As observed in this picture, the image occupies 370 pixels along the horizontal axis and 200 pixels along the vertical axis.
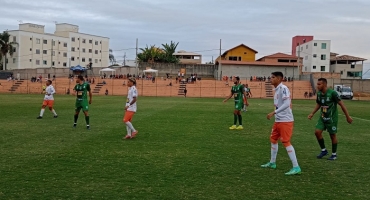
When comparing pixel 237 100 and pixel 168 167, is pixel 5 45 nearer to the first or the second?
pixel 237 100

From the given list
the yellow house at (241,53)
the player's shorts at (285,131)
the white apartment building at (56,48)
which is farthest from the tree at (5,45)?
the player's shorts at (285,131)

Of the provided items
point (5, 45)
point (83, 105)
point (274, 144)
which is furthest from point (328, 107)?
point (5, 45)

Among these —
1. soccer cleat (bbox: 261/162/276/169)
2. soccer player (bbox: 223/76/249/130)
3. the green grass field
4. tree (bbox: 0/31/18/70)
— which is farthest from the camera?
tree (bbox: 0/31/18/70)

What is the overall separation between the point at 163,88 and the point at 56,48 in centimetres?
3974

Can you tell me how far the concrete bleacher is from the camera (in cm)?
5753

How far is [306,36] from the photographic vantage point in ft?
318

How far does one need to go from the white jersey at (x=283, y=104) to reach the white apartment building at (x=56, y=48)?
251ft

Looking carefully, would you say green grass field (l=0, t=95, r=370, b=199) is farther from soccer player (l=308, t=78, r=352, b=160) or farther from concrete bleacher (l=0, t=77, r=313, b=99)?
concrete bleacher (l=0, t=77, r=313, b=99)

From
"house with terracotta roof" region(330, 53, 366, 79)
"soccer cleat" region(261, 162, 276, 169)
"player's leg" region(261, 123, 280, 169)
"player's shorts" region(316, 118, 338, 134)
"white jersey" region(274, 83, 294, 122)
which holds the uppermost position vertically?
"house with terracotta roof" region(330, 53, 366, 79)

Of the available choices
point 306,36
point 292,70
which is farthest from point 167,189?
point 306,36

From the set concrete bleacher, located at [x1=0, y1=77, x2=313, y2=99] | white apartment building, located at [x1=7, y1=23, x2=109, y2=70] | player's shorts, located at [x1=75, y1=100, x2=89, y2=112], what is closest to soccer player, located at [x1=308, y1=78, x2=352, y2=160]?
player's shorts, located at [x1=75, y1=100, x2=89, y2=112]

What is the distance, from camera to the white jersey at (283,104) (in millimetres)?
7473

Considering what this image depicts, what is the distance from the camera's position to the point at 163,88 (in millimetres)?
59375

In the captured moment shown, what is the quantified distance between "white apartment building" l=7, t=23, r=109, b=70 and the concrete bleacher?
2044 cm
